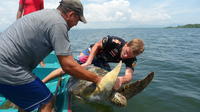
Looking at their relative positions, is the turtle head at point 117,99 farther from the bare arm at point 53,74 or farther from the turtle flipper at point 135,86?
the bare arm at point 53,74

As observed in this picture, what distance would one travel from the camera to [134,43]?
452 cm

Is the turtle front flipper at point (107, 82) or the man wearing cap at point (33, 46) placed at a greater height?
the man wearing cap at point (33, 46)

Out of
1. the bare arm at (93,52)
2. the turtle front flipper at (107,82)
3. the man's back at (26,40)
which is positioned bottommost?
the turtle front flipper at (107,82)

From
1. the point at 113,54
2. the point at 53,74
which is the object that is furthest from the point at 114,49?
the point at 53,74

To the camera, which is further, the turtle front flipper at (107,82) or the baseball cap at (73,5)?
the turtle front flipper at (107,82)

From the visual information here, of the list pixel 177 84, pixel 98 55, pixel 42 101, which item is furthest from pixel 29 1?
pixel 177 84

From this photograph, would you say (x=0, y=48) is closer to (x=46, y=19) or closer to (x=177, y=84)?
(x=46, y=19)

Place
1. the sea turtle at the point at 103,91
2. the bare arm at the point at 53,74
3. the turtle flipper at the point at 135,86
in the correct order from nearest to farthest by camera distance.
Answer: the sea turtle at the point at 103,91 < the turtle flipper at the point at 135,86 < the bare arm at the point at 53,74

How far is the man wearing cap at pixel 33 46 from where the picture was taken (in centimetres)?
268

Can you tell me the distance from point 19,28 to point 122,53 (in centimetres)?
272

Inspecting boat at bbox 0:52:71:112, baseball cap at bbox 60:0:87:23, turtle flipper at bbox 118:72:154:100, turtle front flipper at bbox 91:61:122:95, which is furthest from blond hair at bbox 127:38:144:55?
baseball cap at bbox 60:0:87:23

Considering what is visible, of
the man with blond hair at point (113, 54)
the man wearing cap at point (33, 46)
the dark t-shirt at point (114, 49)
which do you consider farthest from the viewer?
the dark t-shirt at point (114, 49)

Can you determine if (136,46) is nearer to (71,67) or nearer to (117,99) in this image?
(117,99)

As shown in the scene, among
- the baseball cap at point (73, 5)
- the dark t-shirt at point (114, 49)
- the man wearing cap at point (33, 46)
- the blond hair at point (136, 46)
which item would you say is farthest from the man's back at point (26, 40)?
the dark t-shirt at point (114, 49)
